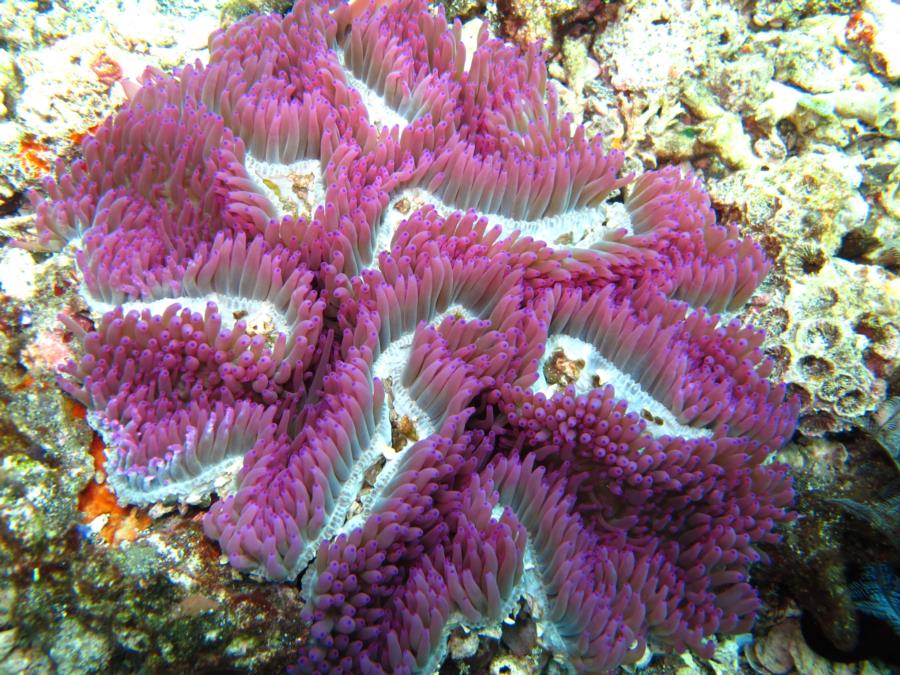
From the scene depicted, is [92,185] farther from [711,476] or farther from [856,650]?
[856,650]

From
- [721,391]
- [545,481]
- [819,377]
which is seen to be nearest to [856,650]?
[819,377]

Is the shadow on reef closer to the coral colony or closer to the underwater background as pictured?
the underwater background

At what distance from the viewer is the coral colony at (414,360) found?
249cm

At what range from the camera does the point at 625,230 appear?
3426 mm

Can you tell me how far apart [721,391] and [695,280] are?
74 centimetres

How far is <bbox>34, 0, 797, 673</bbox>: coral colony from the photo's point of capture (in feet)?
8.16

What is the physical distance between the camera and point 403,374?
113 inches

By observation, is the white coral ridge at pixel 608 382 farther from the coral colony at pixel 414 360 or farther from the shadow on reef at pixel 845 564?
the shadow on reef at pixel 845 564

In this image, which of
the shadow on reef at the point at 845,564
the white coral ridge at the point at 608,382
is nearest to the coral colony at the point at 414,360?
the white coral ridge at the point at 608,382

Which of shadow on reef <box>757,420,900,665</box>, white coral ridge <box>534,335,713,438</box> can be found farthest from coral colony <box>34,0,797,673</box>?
shadow on reef <box>757,420,900,665</box>

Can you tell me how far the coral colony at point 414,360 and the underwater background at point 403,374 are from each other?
0.02 m

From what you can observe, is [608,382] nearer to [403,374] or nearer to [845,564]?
[403,374]

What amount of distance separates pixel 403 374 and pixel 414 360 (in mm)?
125

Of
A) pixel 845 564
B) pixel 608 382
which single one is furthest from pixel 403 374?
pixel 845 564
